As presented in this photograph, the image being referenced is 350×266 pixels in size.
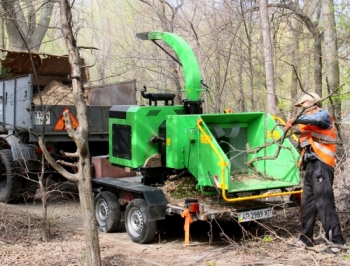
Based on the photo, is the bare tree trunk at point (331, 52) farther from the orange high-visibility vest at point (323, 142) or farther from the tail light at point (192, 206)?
the tail light at point (192, 206)

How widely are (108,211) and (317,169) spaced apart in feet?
10.2

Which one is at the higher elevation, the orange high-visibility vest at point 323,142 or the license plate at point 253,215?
the orange high-visibility vest at point 323,142

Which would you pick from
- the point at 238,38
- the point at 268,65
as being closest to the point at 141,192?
the point at 268,65

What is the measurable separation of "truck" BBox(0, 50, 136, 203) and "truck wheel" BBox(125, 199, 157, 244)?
7.09ft

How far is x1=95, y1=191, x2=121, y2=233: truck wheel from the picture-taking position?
736 centimetres

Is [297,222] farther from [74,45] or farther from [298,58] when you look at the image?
[298,58]

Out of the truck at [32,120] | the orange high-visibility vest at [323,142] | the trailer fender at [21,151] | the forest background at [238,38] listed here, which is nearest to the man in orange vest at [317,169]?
the orange high-visibility vest at [323,142]

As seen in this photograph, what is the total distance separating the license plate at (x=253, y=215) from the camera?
6.38 m

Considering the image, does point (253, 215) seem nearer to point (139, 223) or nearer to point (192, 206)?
point (192, 206)

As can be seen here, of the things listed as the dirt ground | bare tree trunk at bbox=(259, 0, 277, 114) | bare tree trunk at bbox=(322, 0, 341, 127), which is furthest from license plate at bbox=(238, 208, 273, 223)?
bare tree trunk at bbox=(322, 0, 341, 127)

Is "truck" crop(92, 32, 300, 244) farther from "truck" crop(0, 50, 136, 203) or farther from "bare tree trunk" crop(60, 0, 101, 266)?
"bare tree trunk" crop(60, 0, 101, 266)

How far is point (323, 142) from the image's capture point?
235 inches

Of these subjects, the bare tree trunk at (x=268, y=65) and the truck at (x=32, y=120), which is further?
the bare tree trunk at (x=268, y=65)

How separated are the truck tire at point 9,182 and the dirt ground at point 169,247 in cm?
185
